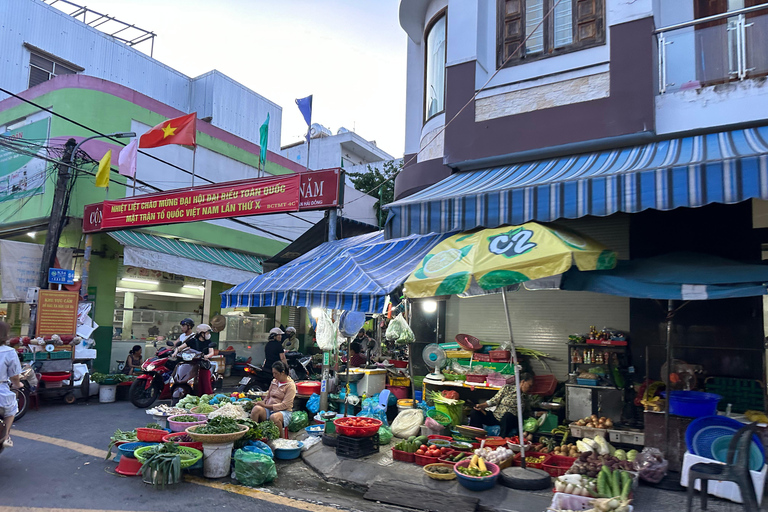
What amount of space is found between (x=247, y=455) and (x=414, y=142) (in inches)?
288

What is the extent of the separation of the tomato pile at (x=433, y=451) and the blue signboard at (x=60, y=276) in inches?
440

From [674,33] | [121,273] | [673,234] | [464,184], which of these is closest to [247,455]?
[464,184]

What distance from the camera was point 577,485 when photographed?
225 inches

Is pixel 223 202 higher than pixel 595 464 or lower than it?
higher

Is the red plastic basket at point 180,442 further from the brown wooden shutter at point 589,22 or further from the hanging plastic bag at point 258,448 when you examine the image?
the brown wooden shutter at point 589,22

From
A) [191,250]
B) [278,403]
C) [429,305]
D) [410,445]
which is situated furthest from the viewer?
[191,250]

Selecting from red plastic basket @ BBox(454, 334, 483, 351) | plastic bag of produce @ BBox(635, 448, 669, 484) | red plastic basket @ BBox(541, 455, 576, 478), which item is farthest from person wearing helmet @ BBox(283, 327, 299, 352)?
plastic bag of produce @ BBox(635, 448, 669, 484)

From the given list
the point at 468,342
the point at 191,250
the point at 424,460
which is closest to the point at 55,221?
the point at 191,250

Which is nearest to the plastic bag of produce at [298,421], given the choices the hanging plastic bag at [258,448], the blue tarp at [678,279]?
the hanging plastic bag at [258,448]

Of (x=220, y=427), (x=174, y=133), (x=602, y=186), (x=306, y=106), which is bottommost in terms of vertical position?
(x=220, y=427)

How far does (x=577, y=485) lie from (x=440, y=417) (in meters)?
3.24

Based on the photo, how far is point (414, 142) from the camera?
11.4 metres

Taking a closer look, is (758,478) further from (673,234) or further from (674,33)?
A: (674,33)

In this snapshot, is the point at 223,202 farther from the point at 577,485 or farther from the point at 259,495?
the point at 577,485
